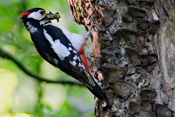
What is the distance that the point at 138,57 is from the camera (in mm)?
2818

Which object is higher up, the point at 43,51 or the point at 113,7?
the point at 113,7

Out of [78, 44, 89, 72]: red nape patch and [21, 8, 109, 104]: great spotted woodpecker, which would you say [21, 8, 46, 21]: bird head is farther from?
[78, 44, 89, 72]: red nape patch

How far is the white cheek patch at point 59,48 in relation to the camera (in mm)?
3449

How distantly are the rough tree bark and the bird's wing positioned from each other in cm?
27

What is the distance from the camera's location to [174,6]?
9.38 feet

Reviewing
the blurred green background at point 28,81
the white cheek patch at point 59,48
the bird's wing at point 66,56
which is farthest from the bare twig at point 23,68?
the white cheek patch at point 59,48

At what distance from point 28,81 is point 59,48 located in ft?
13.0

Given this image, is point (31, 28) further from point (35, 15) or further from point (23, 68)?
point (23, 68)

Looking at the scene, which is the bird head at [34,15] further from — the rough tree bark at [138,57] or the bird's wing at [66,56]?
the rough tree bark at [138,57]

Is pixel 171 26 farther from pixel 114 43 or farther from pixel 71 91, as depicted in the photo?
pixel 71 91

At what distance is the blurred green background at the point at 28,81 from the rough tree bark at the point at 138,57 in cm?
148

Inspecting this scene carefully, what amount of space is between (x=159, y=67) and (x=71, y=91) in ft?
9.46

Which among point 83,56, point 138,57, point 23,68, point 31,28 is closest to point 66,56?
point 83,56

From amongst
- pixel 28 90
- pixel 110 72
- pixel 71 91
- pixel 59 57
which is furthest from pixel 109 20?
pixel 28 90
